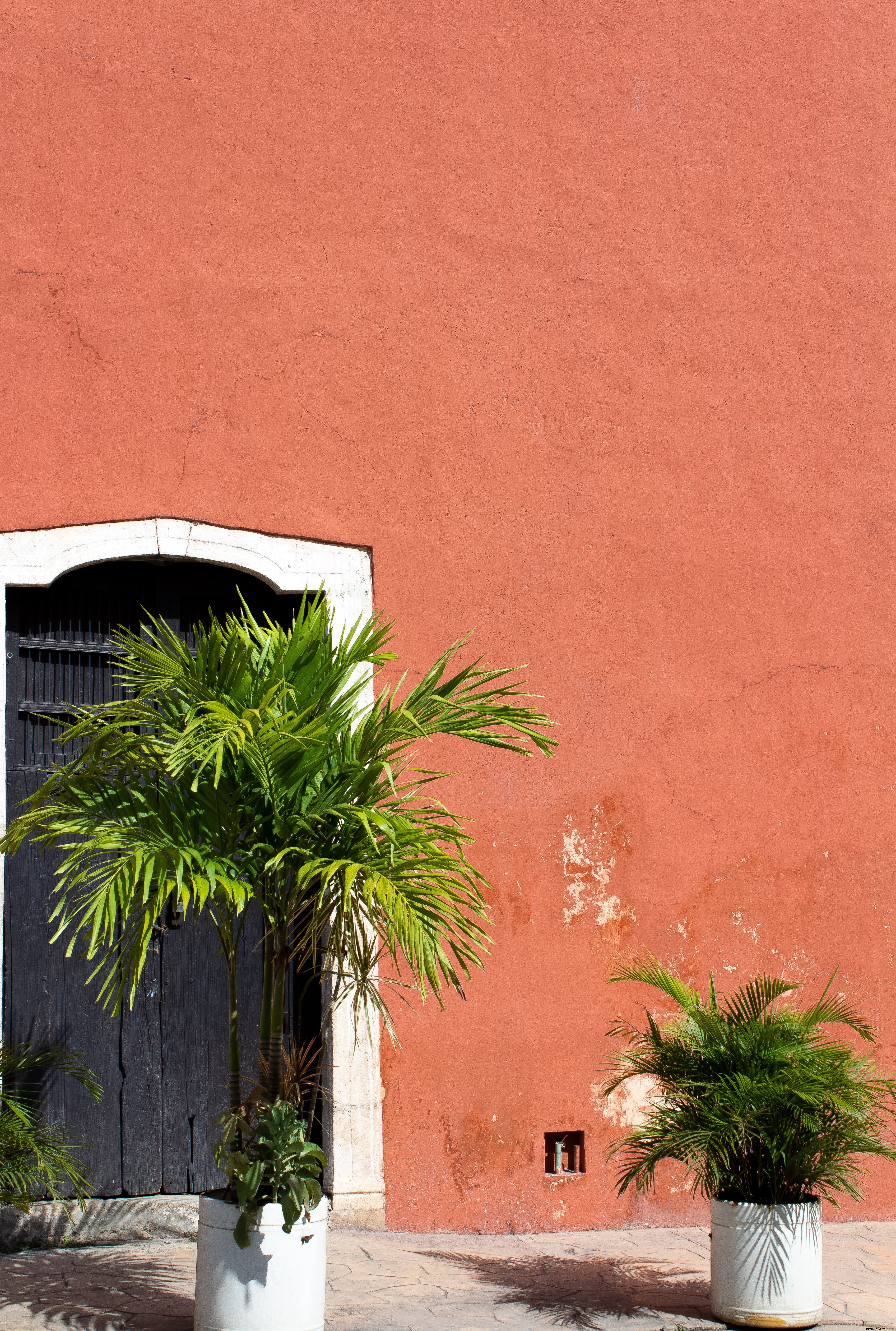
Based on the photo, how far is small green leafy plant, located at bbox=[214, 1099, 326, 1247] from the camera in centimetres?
385

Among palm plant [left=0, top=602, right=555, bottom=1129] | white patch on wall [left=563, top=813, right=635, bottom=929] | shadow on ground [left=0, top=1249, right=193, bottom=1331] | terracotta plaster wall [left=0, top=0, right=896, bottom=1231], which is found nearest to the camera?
palm plant [left=0, top=602, right=555, bottom=1129]

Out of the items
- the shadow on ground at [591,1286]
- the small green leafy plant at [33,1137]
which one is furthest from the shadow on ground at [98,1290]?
the shadow on ground at [591,1286]

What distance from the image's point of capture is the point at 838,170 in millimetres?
6785

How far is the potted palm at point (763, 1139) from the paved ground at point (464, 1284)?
25cm

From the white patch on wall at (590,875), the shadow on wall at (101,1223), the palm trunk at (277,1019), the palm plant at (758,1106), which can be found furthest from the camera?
the white patch on wall at (590,875)

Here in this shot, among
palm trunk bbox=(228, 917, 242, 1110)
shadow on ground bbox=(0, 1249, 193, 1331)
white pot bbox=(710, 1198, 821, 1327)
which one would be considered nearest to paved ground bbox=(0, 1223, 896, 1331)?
shadow on ground bbox=(0, 1249, 193, 1331)

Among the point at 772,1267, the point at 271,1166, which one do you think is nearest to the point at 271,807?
the point at 271,1166

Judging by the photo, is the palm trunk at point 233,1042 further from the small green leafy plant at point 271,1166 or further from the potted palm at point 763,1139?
the potted palm at point 763,1139

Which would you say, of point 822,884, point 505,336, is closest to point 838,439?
point 505,336

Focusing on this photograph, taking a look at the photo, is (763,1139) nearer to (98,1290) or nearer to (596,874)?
(596,874)

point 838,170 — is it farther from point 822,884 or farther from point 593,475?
point 822,884

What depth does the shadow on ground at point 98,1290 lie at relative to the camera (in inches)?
166

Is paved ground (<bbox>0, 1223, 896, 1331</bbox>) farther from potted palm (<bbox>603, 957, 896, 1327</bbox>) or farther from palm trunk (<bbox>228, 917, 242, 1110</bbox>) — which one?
palm trunk (<bbox>228, 917, 242, 1110</bbox>)

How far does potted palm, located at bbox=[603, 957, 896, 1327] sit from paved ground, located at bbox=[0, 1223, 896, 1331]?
0.81 feet
